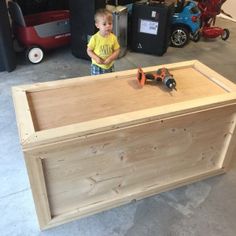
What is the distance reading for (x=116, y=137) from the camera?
107 centimetres

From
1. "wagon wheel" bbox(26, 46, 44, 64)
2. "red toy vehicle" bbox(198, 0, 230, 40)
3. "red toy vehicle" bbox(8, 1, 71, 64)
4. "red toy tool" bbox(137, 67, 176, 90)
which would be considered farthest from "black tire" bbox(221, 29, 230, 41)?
"red toy tool" bbox(137, 67, 176, 90)

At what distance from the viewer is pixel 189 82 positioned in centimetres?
137

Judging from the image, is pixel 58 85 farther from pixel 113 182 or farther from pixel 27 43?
pixel 27 43

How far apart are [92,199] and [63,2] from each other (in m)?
2.28

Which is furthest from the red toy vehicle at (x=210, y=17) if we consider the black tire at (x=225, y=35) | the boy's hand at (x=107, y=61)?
the boy's hand at (x=107, y=61)

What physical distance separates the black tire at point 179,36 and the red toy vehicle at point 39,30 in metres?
1.05

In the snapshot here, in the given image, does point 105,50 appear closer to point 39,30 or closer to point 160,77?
point 160,77

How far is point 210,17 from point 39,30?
5.87 feet

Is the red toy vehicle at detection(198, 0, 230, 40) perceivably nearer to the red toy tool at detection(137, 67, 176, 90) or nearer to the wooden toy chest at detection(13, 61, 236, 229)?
the wooden toy chest at detection(13, 61, 236, 229)

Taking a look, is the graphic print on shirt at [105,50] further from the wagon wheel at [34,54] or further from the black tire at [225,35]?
the black tire at [225,35]

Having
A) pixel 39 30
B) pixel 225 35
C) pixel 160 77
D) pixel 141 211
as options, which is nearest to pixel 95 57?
pixel 160 77

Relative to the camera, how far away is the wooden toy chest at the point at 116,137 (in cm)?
103

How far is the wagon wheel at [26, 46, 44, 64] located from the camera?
2499 mm

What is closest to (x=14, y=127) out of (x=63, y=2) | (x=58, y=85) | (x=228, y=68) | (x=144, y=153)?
(x=58, y=85)
